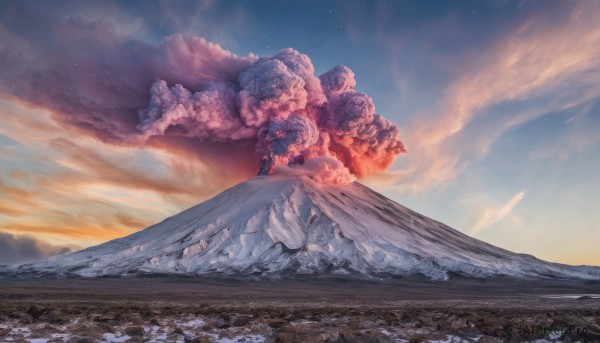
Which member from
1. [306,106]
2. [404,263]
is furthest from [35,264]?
[404,263]

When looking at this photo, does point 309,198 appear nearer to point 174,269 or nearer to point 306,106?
point 306,106

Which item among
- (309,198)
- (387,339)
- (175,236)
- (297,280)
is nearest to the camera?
(387,339)

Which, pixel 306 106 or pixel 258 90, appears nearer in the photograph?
pixel 258 90

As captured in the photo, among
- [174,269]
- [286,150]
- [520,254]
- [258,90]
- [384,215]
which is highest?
[258,90]

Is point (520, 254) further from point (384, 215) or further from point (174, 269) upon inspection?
point (174, 269)

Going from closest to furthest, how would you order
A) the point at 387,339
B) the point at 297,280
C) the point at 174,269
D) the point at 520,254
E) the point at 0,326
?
the point at 387,339 < the point at 0,326 < the point at 297,280 < the point at 174,269 < the point at 520,254

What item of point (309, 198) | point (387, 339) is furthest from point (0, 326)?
point (309, 198)

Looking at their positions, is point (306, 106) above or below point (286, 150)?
above
